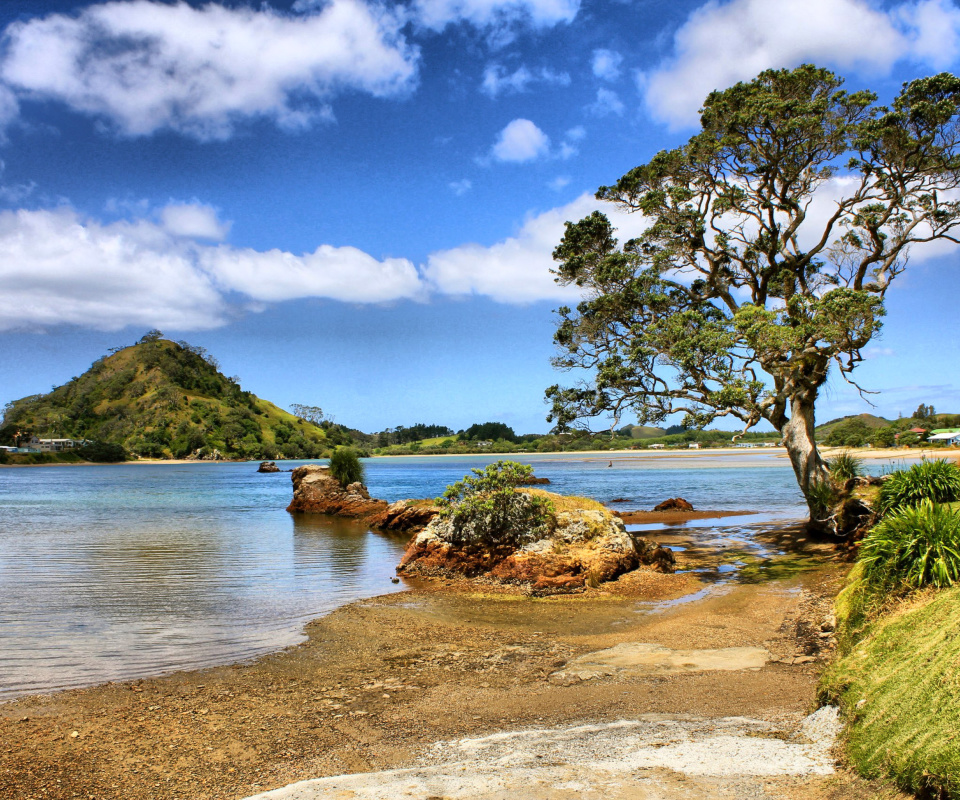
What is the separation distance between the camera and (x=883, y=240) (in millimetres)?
17797

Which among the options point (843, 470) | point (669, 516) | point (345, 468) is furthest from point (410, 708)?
point (345, 468)

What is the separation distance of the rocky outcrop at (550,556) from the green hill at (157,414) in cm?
15476

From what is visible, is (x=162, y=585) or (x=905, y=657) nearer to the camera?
(x=905, y=657)

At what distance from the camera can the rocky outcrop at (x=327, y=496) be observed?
31169 mm

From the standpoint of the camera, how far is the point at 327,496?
32.6 metres

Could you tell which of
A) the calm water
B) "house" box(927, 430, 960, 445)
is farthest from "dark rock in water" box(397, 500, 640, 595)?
"house" box(927, 430, 960, 445)

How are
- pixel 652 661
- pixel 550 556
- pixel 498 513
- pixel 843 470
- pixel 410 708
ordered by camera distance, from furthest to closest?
pixel 843 470 → pixel 498 513 → pixel 550 556 → pixel 652 661 → pixel 410 708

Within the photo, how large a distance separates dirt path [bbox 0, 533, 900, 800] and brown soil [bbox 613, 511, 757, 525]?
15.9 metres

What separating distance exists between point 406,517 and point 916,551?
19.3 meters

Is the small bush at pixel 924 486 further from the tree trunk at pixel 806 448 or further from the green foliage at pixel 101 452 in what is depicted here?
the green foliage at pixel 101 452

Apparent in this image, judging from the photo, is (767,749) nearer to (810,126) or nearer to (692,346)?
(692,346)

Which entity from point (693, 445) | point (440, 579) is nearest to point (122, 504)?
point (440, 579)

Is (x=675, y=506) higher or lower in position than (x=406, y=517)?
lower

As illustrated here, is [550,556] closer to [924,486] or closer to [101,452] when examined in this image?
[924,486]
